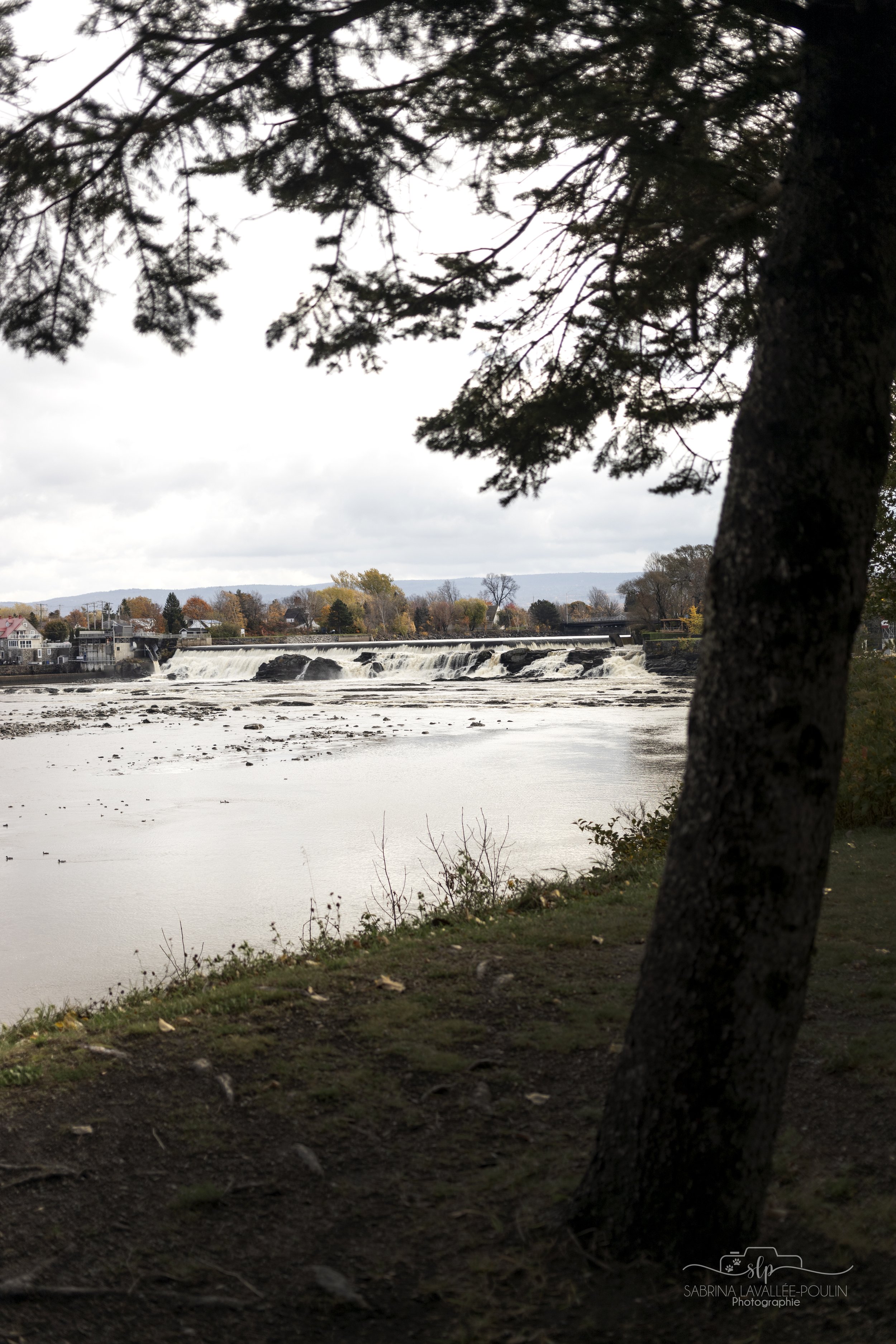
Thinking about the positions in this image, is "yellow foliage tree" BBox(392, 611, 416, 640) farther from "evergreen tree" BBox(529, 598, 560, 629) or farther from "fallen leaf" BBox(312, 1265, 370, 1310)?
"fallen leaf" BBox(312, 1265, 370, 1310)

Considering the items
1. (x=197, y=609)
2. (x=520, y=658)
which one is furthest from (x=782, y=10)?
(x=197, y=609)

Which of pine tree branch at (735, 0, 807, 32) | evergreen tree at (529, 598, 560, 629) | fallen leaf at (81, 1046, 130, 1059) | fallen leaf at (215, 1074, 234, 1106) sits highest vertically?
evergreen tree at (529, 598, 560, 629)

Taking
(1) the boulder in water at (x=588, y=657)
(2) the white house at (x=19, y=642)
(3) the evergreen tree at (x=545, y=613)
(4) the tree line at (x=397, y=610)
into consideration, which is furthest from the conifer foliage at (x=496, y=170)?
(2) the white house at (x=19, y=642)

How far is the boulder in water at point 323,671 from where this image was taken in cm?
6194

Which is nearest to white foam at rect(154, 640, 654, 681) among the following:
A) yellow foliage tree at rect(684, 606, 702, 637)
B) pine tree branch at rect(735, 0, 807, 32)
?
yellow foliage tree at rect(684, 606, 702, 637)

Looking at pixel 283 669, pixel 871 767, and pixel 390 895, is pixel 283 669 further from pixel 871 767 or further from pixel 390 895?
pixel 871 767

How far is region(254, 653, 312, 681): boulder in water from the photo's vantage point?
62.4m

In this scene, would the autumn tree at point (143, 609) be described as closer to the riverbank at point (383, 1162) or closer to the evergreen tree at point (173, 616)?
the evergreen tree at point (173, 616)

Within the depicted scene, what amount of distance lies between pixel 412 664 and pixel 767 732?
59.5 metres

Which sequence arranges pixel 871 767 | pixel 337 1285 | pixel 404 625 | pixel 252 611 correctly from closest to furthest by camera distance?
pixel 337 1285 < pixel 871 767 < pixel 404 625 < pixel 252 611

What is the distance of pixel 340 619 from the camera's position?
316 ft

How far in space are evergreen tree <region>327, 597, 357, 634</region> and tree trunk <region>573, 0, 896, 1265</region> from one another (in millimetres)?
93278

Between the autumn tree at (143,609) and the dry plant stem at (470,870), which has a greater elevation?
the autumn tree at (143,609)

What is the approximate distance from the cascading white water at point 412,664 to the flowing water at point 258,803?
38.7 feet
